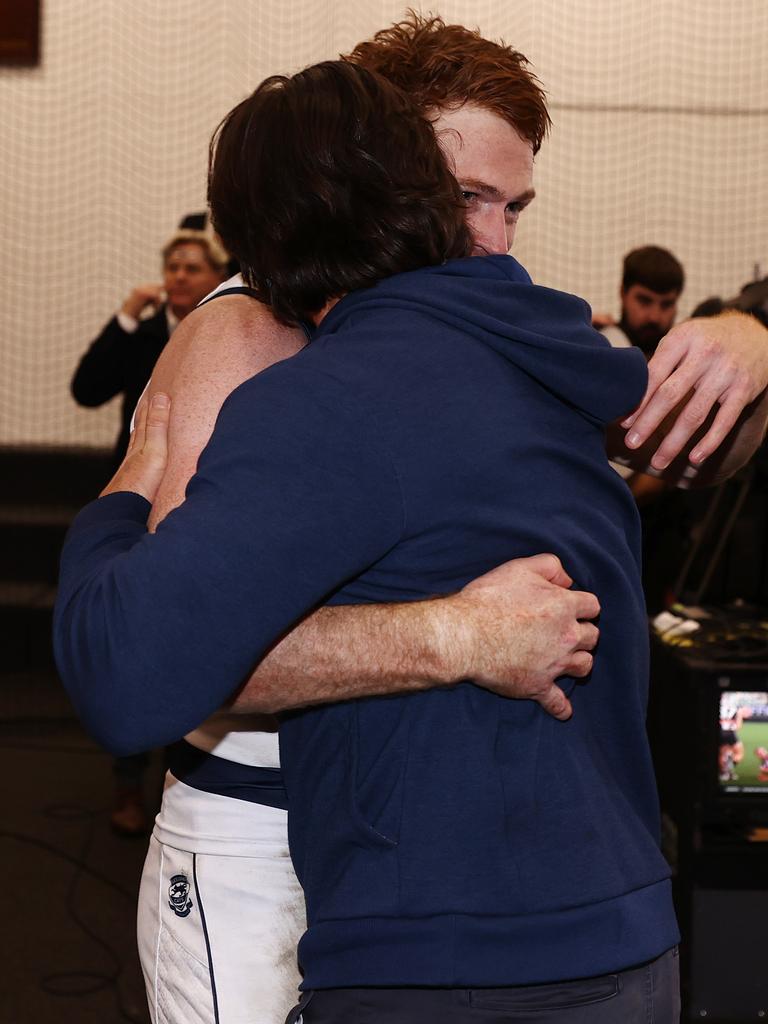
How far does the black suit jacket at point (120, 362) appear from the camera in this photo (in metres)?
3.87

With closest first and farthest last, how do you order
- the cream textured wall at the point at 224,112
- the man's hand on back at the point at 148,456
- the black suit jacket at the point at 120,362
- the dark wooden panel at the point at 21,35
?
the man's hand on back at the point at 148,456
the black suit jacket at the point at 120,362
the cream textured wall at the point at 224,112
the dark wooden panel at the point at 21,35

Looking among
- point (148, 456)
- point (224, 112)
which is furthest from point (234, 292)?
point (224, 112)

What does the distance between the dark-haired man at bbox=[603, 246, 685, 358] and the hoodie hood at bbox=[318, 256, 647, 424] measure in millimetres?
3289

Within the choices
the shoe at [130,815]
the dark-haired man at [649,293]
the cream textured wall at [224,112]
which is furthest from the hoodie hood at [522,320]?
the cream textured wall at [224,112]

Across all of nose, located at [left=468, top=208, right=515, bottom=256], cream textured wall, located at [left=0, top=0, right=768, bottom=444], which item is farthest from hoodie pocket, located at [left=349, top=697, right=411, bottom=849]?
cream textured wall, located at [left=0, top=0, right=768, bottom=444]

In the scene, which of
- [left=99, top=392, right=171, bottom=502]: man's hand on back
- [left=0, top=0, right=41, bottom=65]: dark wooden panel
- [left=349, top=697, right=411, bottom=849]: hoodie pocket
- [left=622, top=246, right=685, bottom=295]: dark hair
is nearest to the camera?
[left=349, top=697, right=411, bottom=849]: hoodie pocket

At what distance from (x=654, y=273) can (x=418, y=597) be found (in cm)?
352

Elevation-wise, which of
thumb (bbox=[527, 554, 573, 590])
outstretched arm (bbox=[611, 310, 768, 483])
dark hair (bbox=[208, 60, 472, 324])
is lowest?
thumb (bbox=[527, 554, 573, 590])

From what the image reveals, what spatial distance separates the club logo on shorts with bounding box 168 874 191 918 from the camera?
121cm

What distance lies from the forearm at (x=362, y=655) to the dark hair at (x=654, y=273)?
11.5 ft

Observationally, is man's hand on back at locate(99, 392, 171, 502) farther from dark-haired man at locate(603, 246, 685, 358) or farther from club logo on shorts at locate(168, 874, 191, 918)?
dark-haired man at locate(603, 246, 685, 358)

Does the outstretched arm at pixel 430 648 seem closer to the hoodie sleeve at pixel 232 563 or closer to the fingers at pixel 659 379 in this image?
the hoodie sleeve at pixel 232 563

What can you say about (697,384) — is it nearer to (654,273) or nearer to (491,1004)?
(491,1004)

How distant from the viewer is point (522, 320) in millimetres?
967
